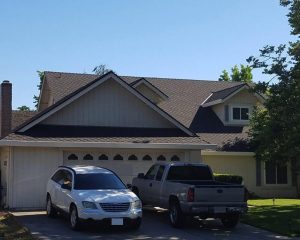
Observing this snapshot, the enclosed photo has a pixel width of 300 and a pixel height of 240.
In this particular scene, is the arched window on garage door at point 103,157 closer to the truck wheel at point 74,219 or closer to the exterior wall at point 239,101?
the truck wheel at point 74,219

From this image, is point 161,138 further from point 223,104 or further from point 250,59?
point 223,104

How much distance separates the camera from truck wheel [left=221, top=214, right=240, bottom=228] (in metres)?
15.8

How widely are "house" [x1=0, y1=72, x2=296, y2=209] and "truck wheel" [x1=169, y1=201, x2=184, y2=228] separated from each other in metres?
5.51

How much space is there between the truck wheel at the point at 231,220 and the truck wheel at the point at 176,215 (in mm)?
1412

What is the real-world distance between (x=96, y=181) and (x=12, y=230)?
274 centimetres

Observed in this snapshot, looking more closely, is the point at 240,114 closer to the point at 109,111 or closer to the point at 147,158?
the point at 147,158

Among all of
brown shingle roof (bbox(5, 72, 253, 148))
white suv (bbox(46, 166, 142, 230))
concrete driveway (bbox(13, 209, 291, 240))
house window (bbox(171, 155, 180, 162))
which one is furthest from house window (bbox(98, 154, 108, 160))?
brown shingle roof (bbox(5, 72, 253, 148))

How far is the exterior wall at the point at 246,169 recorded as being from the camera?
27797mm

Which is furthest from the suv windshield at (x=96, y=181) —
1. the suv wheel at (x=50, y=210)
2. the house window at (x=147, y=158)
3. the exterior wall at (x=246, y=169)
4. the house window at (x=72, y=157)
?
the exterior wall at (x=246, y=169)

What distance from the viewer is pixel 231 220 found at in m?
16.0

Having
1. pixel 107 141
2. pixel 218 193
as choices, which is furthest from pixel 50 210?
pixel 218 193

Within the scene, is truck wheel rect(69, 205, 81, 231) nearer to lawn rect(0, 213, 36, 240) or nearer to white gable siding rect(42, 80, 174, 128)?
lawn rect(0, 213, 36, 240)

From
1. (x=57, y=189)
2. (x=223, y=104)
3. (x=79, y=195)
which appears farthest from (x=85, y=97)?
(x=223, y=104)

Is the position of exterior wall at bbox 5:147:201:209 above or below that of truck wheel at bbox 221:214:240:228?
above
